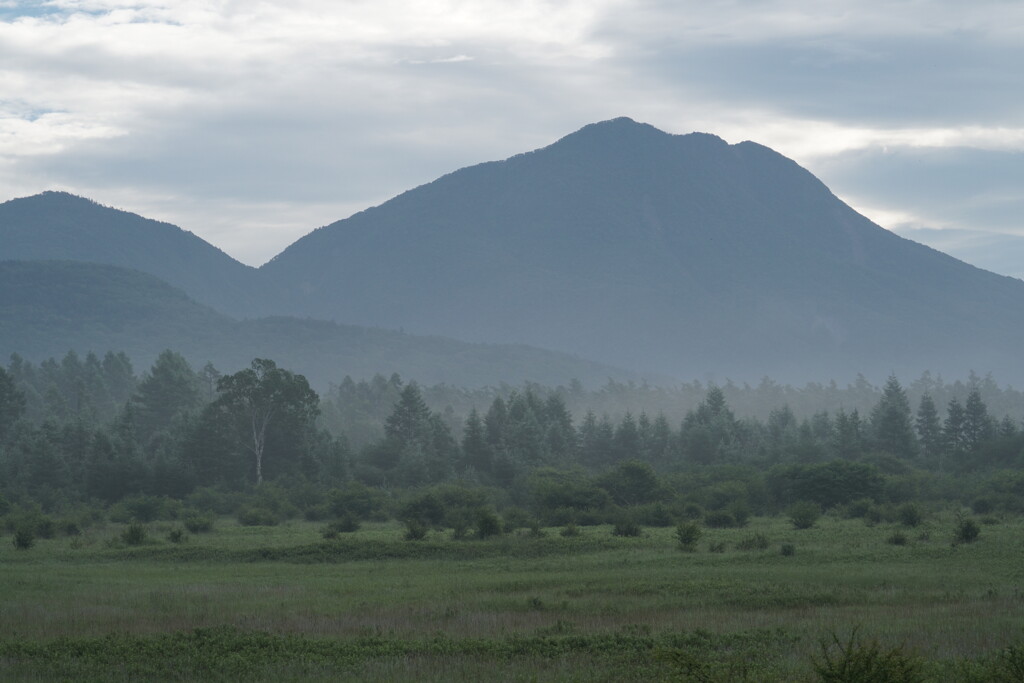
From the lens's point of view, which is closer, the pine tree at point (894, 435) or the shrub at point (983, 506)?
the shrub at point (983, 506)

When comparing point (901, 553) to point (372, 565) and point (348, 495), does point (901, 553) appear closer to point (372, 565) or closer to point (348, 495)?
point (372, 565)

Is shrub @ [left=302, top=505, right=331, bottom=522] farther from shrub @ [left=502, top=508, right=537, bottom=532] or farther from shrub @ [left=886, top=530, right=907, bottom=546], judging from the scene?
shrub @ [left=886, top=530, right=907, bottom=546]

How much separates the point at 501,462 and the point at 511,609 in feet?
212

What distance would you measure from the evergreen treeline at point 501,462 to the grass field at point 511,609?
53.7ft

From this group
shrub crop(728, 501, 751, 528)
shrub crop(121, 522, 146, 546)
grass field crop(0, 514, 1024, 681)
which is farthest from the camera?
shrub crop(728, 501, 751, 528)

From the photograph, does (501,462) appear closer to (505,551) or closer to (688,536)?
(505,551)

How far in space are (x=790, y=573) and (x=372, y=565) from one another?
50.3ft

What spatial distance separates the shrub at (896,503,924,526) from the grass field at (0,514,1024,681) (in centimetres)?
429

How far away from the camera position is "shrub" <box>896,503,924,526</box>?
48.8m

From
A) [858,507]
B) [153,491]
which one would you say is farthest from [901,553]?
[153,491]

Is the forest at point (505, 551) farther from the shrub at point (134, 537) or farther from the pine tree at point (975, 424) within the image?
the pine tree at point (975, 424)

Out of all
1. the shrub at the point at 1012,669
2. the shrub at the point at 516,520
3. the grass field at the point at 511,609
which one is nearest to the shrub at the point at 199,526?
the grass field at the point at 511,609

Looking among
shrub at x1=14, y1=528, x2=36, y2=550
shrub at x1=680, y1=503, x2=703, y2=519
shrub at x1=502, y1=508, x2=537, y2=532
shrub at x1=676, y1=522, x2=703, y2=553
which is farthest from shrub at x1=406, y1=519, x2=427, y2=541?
shrub at x1=680, y1=503, x2=703, y2=519

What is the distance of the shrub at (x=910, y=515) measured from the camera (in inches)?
1921
